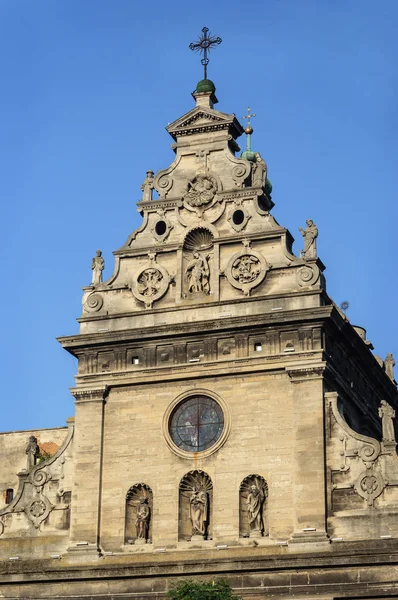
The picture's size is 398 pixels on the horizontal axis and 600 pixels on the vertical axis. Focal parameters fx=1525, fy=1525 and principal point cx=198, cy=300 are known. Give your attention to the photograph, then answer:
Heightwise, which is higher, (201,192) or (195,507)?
(201,192)

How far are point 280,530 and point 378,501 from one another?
254cm

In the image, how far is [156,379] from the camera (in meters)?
40.5

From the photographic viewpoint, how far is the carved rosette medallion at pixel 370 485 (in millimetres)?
37438

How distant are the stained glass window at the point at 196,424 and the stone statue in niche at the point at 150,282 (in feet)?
10.9

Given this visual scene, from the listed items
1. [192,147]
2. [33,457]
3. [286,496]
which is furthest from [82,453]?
[192,147]

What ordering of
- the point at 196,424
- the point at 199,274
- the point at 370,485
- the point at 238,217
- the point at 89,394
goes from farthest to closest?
the point at 238,217 < the point at 199,274 < the point at 89,394 < the point at 196,424 < the point at 370,485

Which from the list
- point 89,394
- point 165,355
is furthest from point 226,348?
point 89,394

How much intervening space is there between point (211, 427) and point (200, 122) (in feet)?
29.5

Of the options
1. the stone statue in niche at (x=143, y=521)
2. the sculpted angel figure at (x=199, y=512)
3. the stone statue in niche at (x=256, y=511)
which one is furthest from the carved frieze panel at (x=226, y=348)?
the stone statue in niche at (x=143, y=521)

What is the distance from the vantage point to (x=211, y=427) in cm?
3978

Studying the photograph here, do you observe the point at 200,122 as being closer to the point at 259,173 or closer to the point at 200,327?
the point at 259,173

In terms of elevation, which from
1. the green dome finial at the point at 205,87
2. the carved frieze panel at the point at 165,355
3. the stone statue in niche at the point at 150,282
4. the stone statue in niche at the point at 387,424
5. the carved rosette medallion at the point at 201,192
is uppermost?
the green dome finial at the point at 205,87

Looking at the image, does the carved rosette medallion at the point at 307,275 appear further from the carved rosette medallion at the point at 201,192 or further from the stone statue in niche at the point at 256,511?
the stone statue in niche at the point at 256,511

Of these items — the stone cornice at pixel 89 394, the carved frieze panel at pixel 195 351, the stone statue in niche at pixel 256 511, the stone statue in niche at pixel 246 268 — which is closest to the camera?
the stone statue in niche at pixel 256 511
